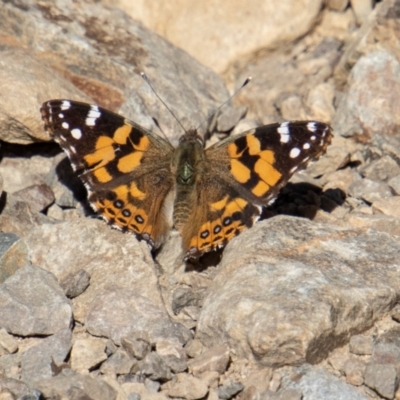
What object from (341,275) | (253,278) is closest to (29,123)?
(253,278)

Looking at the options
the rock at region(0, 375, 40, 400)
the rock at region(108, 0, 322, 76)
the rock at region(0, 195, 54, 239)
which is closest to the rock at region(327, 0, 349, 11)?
the rock at region(108, 0, 322, 76)

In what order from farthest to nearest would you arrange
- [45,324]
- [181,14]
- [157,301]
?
[181,14], [157,301], [45,324]

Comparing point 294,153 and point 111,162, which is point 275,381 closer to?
point 294,153

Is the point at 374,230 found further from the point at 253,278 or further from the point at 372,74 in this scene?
the point at 372,74

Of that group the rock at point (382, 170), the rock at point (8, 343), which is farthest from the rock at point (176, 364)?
the rock at point (382, 170)

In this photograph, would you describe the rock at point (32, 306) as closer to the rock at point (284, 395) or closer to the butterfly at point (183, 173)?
the butterfly at point (183, 173)
